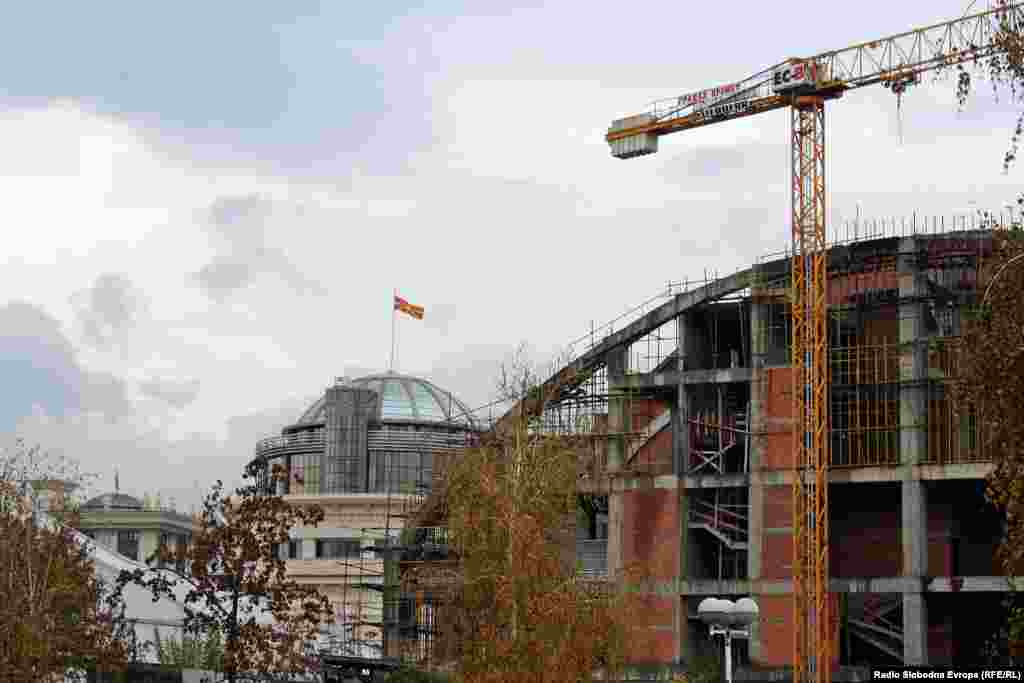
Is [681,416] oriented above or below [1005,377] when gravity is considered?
above

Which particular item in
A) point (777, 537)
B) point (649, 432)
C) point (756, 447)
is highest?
point (649, 432)

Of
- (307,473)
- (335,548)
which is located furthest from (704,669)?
(307,473)

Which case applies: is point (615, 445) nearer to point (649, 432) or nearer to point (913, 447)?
point (649, 432)

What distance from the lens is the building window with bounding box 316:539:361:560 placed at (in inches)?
5236

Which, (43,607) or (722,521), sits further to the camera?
(722,521)

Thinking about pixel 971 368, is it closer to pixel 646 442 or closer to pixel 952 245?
pixel 952 245

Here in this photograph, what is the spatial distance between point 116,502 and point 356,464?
187ft

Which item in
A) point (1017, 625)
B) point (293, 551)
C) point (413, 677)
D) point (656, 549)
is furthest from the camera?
point (293, 551)

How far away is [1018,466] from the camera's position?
Answer: 87.2ft

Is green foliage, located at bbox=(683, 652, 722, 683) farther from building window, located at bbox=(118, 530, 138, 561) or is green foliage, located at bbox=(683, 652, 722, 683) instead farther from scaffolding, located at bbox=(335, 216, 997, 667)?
building window, located at bbox=(118, 530, 138, 561)

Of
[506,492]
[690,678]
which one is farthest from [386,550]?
[506,492]

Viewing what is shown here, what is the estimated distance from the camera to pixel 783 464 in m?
89.6

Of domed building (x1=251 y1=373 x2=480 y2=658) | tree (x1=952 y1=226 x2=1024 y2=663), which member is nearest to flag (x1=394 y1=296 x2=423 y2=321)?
domed building (x1=251 y1=373 x2=480 y2=658)

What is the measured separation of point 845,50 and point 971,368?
73.0 meters
